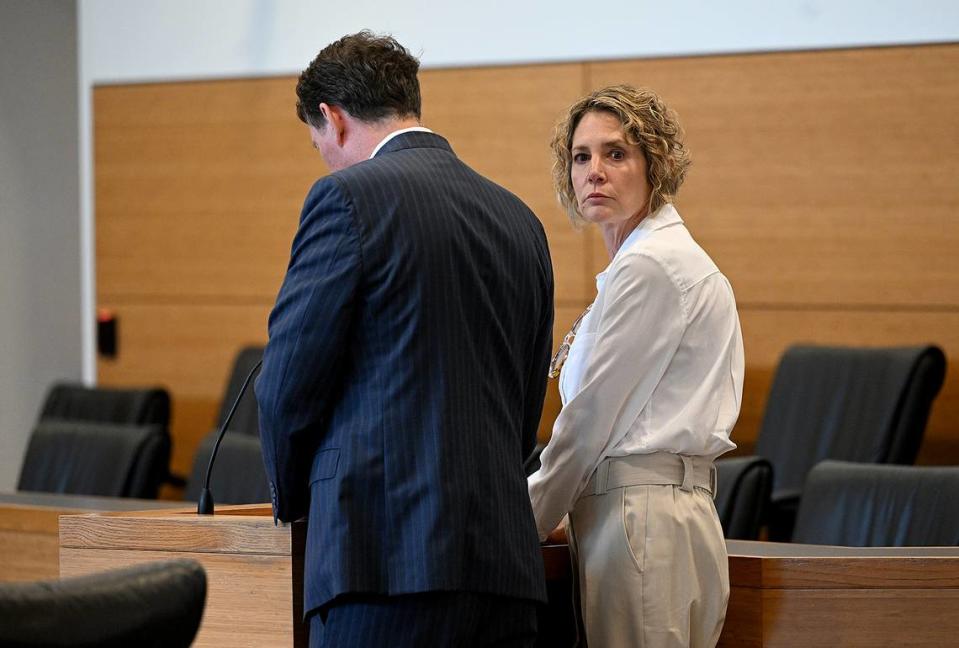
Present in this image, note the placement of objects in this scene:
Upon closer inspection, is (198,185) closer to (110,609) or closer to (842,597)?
(842,597)

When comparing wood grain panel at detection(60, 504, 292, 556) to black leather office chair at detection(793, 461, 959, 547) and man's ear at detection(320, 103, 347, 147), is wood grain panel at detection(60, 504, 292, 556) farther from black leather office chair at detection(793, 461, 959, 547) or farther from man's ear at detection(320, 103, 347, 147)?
black leather office chair at detection(793, 461, 959, 547)

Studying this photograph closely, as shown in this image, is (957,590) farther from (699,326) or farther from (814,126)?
(814,126)

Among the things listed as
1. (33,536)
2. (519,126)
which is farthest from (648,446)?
(519,126)

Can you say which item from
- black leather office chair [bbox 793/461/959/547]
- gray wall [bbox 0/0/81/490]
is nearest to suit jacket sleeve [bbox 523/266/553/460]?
black leather office chair [bbox 793/461/959/547]

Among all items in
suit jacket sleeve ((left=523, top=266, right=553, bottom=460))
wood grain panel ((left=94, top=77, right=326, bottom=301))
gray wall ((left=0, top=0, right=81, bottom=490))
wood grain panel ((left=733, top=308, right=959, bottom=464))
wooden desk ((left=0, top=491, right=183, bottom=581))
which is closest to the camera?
suit jacket sleeve ((left=523, top=266, right=553, bottom=460))

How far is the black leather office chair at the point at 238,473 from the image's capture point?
4.33 m

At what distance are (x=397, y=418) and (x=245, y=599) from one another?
51 cm

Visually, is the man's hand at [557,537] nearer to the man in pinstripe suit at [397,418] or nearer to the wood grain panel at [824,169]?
the man in pinstripe suit at [397,418]

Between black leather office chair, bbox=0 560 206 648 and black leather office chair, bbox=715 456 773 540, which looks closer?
black leather office chair, bbox=0 560 206 648

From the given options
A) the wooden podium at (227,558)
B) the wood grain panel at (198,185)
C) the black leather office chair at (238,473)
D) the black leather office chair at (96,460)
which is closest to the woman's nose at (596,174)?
the wooden podium at (227,558)

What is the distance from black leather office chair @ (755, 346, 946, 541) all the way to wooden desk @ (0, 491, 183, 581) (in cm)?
240

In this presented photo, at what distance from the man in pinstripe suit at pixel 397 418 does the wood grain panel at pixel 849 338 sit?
12.7 feet

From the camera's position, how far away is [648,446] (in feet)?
8.00

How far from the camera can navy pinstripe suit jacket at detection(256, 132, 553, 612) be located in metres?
2.07
